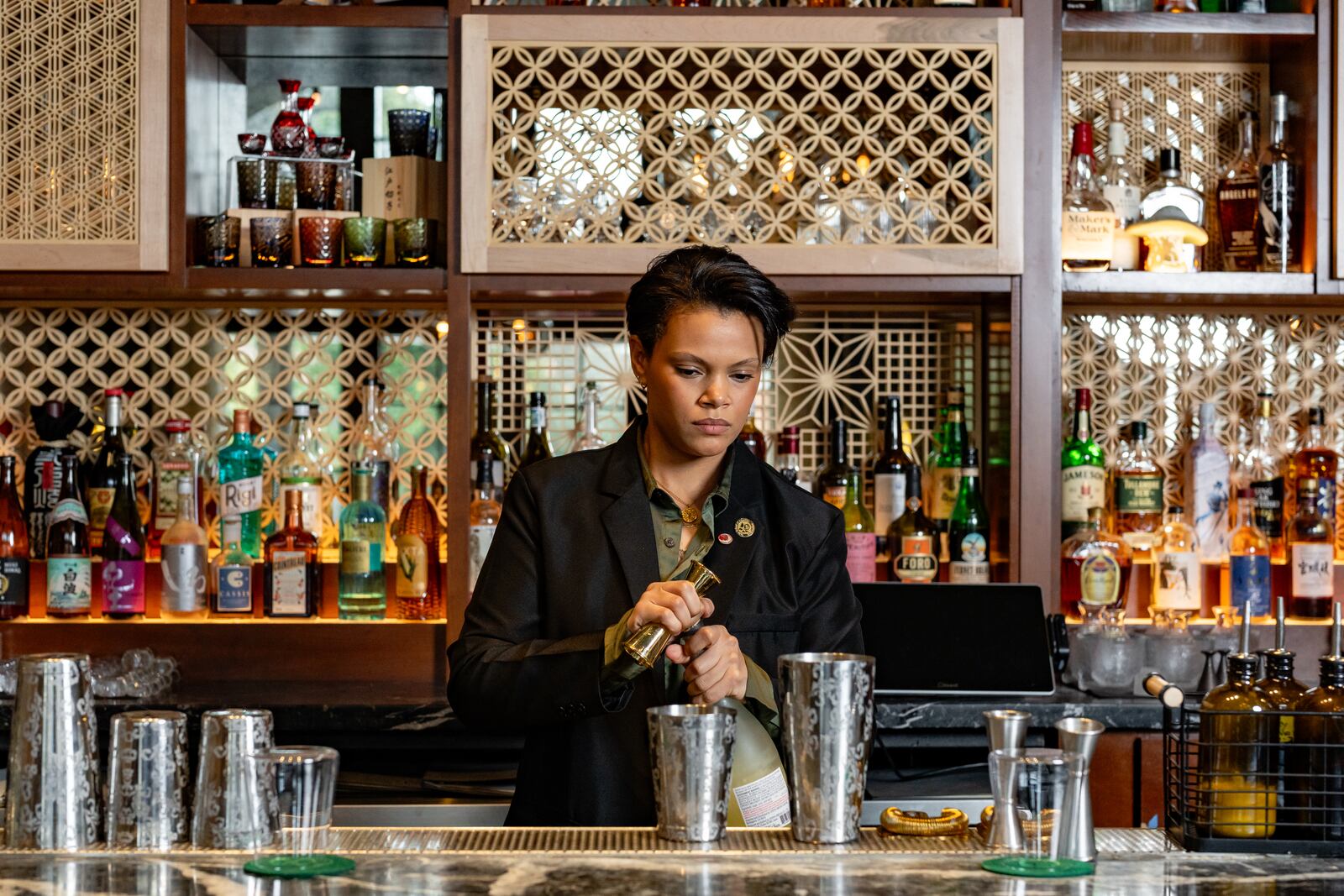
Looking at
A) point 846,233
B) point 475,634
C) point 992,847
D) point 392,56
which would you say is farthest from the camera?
point 392,56

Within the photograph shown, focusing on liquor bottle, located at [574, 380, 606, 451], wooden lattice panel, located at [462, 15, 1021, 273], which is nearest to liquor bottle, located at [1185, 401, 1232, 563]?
wooden lattice panel, located at [462, 15, 1021, 273]

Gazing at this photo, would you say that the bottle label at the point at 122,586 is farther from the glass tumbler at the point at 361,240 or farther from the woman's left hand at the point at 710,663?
the woman's left hand at the point at 710,663

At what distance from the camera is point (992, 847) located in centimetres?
122

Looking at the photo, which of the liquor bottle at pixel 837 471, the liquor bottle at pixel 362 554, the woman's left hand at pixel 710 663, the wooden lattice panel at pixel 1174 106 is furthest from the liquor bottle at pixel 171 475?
the wooden lattice panel at pixel 1174 106

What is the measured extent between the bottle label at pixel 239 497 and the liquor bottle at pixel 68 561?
256 millimetres

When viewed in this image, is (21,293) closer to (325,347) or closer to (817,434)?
(325,347)

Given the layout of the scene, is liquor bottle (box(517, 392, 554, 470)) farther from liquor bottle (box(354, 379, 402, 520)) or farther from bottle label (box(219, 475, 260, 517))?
bottle label (box(219, 475, 260, 517))

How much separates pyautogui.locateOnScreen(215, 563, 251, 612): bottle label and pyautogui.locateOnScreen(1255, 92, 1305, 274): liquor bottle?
6.47ft

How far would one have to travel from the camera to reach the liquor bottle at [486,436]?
2.65 meters

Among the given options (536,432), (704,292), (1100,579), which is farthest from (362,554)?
(1100,579)

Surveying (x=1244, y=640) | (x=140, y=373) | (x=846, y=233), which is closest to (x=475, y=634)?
(x=1244, y=640)

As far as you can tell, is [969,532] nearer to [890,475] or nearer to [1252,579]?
[890,475]

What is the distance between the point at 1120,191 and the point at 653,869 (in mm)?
1979

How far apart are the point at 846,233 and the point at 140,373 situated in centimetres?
140
